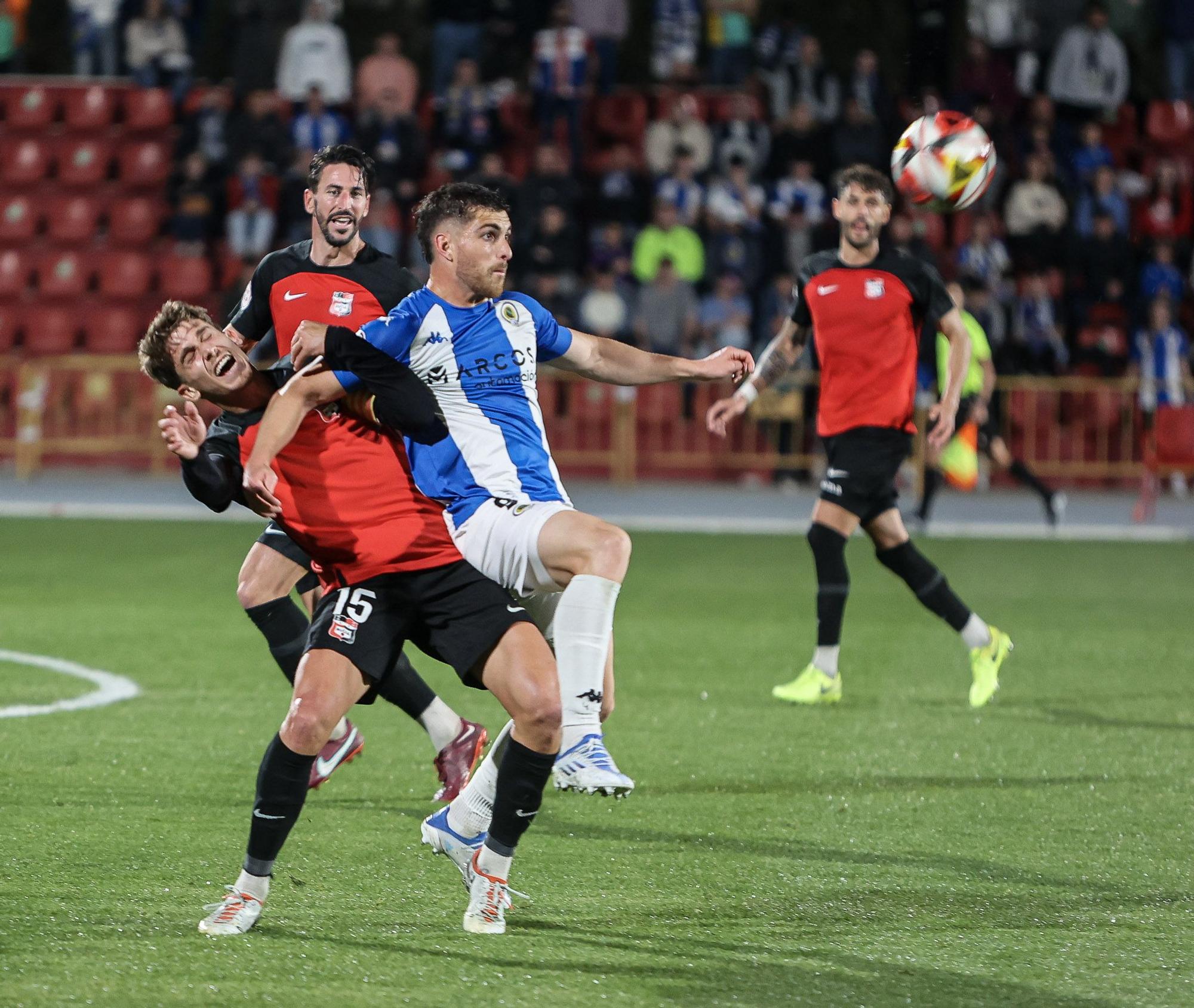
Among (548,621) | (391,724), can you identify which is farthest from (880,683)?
(548,621)

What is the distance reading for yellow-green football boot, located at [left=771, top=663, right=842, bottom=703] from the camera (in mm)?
8258

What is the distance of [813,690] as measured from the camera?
8.27m

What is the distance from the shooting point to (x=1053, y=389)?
60.5ft

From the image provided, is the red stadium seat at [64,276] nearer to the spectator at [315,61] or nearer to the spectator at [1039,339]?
the spectator at [315,61]

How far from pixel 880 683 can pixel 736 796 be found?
2.64 m

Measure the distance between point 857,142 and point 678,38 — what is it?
346cm

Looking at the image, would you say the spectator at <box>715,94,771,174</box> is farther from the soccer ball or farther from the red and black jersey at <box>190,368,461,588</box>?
the red and black jersey at <box>190,368,461,588</box>

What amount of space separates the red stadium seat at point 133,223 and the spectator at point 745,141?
688 cm

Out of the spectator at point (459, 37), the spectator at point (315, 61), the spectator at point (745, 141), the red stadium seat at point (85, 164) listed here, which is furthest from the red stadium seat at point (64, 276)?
the spectator at point (745, 141)

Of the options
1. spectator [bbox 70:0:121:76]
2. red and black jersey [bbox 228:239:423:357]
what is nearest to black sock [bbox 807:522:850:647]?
red and black jersey [bbox 228:239:423:357]

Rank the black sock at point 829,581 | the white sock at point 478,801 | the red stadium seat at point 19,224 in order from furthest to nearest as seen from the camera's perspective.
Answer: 1. the red stadium seat at point 19,224
2. the black sock at point 829,581
3. the white sock at point 478,801

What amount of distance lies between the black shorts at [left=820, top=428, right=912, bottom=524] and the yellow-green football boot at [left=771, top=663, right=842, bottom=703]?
0.75 metres

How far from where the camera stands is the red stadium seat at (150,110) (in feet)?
72.3

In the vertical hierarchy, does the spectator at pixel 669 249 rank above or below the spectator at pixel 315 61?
below
